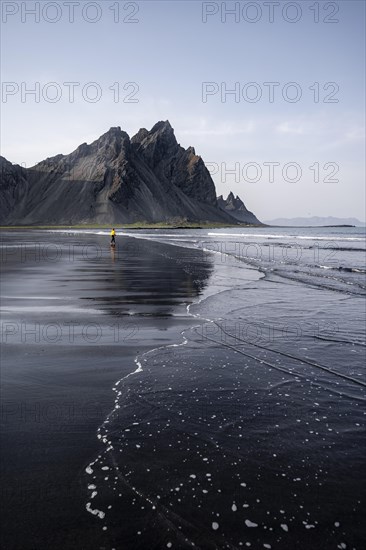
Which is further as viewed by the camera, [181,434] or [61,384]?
[61,384]

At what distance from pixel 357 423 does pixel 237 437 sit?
1.86 meters

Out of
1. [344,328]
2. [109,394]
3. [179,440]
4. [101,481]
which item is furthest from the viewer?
[344,328]

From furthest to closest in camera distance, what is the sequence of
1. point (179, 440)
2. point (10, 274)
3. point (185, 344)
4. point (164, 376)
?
point (10, 274), point (185, 344), point (164, 376), point (179, 440)

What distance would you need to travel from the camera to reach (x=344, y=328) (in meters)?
11.7

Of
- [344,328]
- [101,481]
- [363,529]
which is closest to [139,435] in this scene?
[101,481]

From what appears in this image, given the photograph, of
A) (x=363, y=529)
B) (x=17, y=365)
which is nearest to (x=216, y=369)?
(x=17, y=365)

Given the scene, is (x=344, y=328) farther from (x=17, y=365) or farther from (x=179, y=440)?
(x=17, y=365)

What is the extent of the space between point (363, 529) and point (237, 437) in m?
1.91

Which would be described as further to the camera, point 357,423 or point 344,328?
point 344,328

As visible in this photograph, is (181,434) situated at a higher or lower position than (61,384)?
lower

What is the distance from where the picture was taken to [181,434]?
17.9ft

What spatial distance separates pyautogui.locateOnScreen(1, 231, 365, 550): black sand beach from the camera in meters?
3.78

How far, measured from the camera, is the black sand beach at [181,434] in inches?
149

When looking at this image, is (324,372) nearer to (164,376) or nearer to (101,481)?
(164,376)
